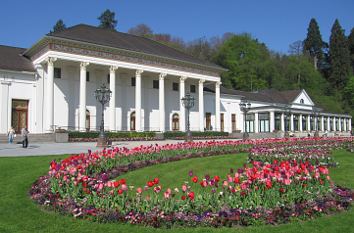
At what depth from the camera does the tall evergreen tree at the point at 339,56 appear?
8762 centimetres

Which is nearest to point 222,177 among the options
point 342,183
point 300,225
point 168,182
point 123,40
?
point 168,182

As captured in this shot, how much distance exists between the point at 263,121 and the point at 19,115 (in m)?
37.0

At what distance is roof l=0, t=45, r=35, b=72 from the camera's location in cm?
3522

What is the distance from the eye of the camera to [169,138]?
41.2 metres

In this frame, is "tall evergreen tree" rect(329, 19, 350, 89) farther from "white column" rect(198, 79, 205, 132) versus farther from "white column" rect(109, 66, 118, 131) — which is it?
"white column" rect(109, 66, 118, 131)

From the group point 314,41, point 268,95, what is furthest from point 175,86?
point 314,41

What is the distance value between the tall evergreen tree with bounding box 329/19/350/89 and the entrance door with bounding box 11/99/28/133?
253 feet

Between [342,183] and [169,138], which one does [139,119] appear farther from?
[342,183]

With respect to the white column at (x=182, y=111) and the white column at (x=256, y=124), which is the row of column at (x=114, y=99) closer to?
the white column at (x=182, y=111)

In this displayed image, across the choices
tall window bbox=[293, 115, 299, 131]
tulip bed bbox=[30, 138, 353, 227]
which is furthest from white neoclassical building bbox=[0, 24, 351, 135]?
tulip bed bbox=[30, 138, 353, 227]

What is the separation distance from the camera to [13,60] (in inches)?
1459

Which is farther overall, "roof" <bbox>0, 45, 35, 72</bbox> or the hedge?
"roof" <bbox>0, 45, 35, 72</bbox>

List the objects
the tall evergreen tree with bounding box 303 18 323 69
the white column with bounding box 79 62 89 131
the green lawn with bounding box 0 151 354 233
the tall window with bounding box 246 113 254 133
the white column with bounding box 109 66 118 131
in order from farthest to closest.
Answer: the tall evergreen tree with bounding box 303 18 323 69, the tall window with bounding box 246 113 254 133, the white column with bounding box 109 66 118 131, the white column with bounding box 79 62 89 131, the green lawn with bounding box 0 151 354 233

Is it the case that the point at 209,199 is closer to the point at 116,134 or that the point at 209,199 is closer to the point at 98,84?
the point at 116,134
